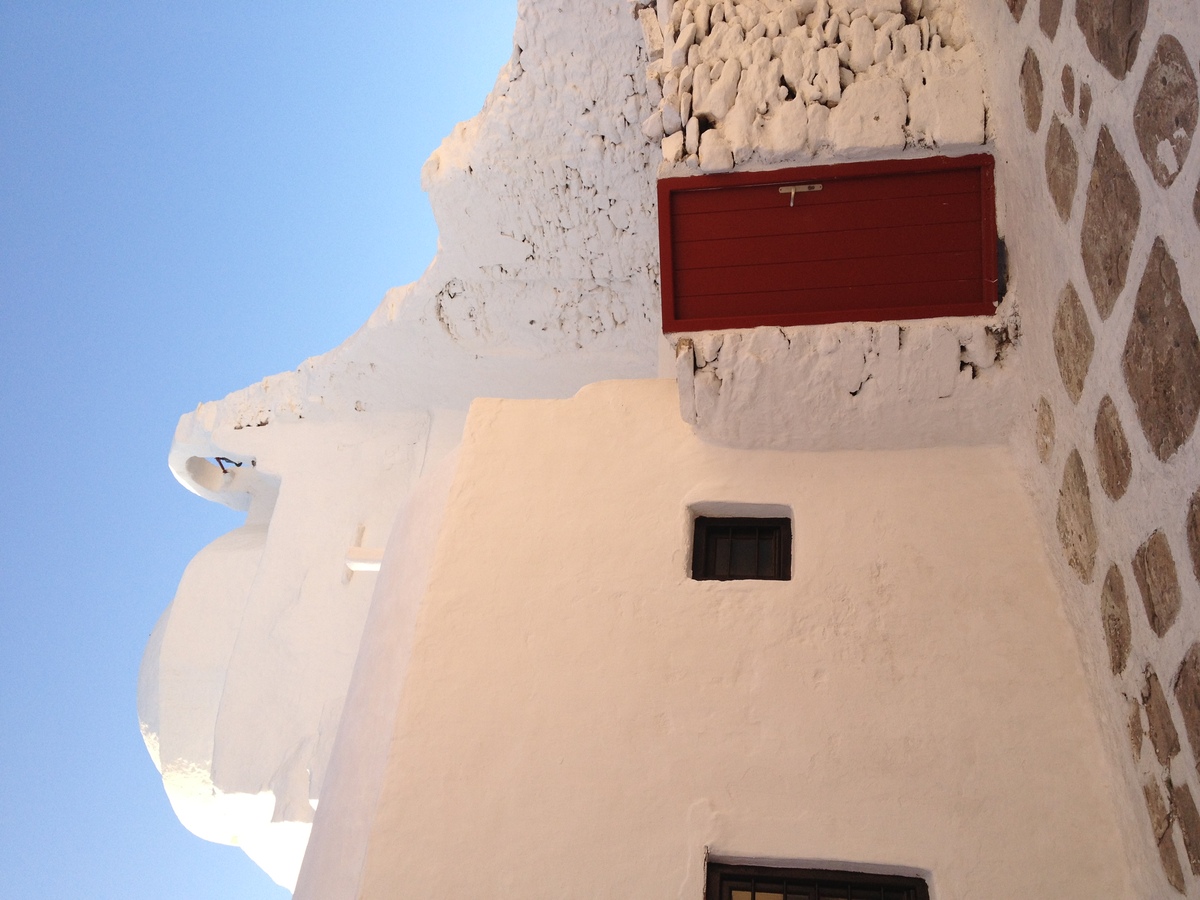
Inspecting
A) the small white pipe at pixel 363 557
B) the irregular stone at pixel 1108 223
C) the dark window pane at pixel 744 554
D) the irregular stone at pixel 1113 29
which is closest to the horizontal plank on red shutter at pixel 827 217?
the irregular stone at pixel 1108 223

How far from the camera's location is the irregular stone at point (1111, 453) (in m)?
2.40

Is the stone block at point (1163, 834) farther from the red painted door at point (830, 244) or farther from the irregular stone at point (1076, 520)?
the red painted door at point (830, 244)

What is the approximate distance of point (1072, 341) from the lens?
2.69 meters

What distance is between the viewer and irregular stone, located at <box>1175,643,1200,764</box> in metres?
2.10

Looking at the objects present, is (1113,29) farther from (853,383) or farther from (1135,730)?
(1135,730)

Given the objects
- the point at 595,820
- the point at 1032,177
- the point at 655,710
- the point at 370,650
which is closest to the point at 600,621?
the point at 655,710

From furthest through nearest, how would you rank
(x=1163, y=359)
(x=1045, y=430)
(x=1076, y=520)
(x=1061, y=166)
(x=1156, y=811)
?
(x=1045, y=430)
(x=1076, y=520)
(x=1061, y=166)
(x=1156, y=811)
(x=1163, y=359)

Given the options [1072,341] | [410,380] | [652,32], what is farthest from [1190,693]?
[410,380]

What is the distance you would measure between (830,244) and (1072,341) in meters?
0.84

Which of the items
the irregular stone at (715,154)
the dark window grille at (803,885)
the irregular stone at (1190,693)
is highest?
the irregular stone at (715,154)

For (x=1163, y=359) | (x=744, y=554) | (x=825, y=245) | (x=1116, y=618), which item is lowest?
(x=1116, y=618)

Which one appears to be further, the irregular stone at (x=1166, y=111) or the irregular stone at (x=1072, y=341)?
the irregular stone at (x=1072, y=341)

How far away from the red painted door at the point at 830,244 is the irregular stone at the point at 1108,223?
67 cm

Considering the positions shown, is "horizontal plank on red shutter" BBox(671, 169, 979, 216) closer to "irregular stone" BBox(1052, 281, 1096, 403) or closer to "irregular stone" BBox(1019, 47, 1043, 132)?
"irregular stone" BBox(1019, 47, 1043, 132)
